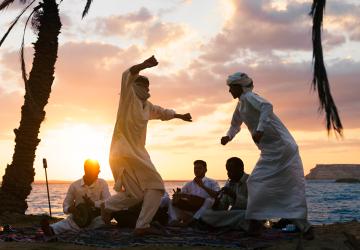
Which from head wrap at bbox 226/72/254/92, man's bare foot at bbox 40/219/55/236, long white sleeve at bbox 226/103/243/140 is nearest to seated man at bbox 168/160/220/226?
long white sleeve at bbox 226/103/243/140

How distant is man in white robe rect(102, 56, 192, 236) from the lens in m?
6.97

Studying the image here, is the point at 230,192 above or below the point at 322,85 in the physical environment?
below

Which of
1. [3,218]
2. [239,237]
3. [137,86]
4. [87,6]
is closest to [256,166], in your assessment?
[239,237]

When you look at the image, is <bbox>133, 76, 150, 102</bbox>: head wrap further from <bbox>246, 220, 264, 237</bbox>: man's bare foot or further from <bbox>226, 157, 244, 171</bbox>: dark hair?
<bbox>246, 220, 264, 237</bbox>: man's bare foot

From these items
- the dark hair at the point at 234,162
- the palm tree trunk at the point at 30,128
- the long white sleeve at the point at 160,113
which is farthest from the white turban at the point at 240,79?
the palm tree trunk at the point at 30,128

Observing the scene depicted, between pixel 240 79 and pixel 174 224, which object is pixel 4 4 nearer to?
pixel 174 224

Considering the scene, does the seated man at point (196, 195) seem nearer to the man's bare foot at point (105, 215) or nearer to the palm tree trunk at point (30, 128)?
the man's bare foot at point (105, 215)

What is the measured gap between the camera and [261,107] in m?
6.77

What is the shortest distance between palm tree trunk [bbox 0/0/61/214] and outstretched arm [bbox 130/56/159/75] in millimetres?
6345

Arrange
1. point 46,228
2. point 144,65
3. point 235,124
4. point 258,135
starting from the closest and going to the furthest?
1. point 258,135
2. point 144,65
3. point 46,228
4. point 235,124

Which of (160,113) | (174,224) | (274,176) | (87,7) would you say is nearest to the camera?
(274,176)

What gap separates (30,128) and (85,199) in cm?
563

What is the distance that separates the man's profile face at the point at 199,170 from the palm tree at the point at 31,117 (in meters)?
5.68

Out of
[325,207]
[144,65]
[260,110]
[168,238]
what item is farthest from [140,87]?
[325,207]
